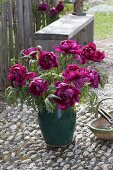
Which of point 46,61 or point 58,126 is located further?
point 58,126

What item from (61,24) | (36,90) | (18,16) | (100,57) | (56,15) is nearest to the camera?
(36,90)

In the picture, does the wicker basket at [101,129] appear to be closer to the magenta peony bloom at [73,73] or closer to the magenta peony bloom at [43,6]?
the magenta peony bloom at [73,73]

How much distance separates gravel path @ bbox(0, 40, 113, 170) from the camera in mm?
4152

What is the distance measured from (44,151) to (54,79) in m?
0.69

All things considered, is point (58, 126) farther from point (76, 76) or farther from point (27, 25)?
point (27, 25)

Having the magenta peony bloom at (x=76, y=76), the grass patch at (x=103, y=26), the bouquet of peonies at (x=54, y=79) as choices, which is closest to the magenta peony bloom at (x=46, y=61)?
the bouquet of peonies at (x=54, y=79)

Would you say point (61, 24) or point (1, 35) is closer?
point (1, 35)

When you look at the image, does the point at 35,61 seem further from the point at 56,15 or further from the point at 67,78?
the point at 56,15

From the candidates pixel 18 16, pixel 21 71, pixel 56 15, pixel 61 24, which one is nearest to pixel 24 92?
pixel 21 71

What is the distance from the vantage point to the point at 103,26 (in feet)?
35.9

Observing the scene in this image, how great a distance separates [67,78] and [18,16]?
2.71 m

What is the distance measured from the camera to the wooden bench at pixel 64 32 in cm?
612

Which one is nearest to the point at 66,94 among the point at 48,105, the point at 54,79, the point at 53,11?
the point at 48,105

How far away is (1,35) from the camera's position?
5941 mm
